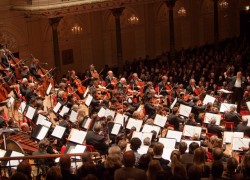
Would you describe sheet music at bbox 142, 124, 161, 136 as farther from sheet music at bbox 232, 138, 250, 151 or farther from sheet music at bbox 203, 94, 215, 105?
sheet music at bbox 203, 94, 215, 105

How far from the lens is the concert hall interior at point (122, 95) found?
936cm

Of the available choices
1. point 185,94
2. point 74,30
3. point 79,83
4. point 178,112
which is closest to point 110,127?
point 178,112

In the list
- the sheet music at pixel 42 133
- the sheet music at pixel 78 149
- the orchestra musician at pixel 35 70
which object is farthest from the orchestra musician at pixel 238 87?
the sheet music at pixel 78 149

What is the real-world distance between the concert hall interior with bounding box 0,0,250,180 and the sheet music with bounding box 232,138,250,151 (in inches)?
0.9

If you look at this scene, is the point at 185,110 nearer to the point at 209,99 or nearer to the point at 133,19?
the point at 209,99

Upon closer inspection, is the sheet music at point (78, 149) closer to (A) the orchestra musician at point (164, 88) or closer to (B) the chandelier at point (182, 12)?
(A) the orchestra musician at point (164, 88)

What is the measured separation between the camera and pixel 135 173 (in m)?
7.95

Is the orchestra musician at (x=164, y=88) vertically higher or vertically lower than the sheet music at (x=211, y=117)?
higher

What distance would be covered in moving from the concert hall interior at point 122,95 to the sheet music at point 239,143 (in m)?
0.02

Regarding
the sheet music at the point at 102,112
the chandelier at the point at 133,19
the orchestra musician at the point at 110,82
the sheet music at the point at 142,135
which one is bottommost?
the sheet music at the point at 142,135

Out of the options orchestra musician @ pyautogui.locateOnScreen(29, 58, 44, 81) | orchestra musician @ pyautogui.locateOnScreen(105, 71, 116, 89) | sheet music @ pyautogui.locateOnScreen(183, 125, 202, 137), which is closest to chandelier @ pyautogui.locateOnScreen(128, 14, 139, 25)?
orchestra musician @ pyautogui.locateOnScreen(105, 71, 116, 89)

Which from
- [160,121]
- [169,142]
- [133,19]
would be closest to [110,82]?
[160,121]

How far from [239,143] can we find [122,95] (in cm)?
599

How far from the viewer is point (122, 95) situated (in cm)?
1762
